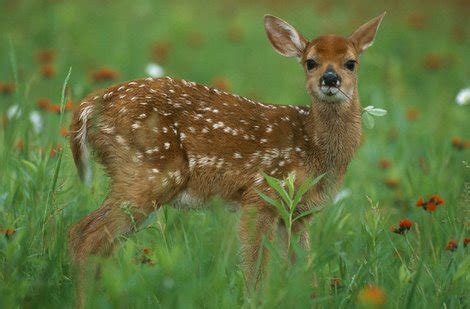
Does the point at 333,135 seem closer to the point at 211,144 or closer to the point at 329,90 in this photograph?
the point at 329,90

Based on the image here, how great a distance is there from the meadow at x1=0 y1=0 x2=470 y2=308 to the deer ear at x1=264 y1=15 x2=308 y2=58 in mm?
746

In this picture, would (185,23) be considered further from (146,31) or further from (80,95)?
(80,95)

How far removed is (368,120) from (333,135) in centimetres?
22

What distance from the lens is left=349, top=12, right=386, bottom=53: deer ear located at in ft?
18.1

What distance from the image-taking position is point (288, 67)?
34.4 ft

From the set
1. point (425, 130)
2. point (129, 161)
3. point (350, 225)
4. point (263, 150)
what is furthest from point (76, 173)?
point (425, 130)

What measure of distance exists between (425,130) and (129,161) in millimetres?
3790

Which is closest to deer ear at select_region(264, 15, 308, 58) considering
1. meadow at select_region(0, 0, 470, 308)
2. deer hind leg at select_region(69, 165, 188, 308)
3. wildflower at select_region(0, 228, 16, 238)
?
meadow at select_region(0, 0, 470, 308)

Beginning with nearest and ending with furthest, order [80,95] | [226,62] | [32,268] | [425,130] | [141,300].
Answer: [141,300] → [32,268] → [80,95] → [425,130] → [226,62]

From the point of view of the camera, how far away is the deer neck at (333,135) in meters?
5.20

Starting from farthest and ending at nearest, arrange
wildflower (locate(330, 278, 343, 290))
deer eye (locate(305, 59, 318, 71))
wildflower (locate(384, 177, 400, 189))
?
wildflower (locate(384, 177, 400, 189)) < deer eye (locate(305, 59, 318, 71)) < wildflower (locate(330, 278, 343, 290))

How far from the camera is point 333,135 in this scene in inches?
207

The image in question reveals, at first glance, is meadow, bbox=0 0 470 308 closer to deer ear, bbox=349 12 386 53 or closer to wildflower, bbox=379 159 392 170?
wildflower, bbox=379 159 392 170

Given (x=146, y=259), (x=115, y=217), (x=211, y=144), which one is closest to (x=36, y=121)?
(x=211, y=144)
